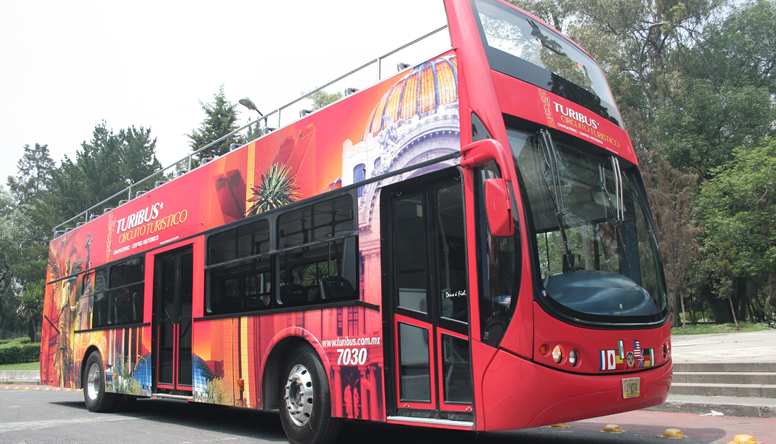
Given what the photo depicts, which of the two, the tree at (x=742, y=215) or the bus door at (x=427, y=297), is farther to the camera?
the tree at (x=742, y=215)

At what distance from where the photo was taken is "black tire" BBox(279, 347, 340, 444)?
6.57 meters

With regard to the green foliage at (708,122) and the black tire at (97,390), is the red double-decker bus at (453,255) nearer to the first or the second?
the black tire at (97,390)

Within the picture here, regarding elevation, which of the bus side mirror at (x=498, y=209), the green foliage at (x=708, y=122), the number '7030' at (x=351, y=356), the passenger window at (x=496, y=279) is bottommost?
the number '7030' at (x=351, y=356)

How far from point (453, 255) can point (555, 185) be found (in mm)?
1043

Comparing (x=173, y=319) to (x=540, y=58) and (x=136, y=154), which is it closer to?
(x=540, y=58)

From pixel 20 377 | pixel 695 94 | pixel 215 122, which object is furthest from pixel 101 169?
pixel 695 94

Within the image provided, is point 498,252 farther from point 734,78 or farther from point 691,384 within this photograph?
point 734,78

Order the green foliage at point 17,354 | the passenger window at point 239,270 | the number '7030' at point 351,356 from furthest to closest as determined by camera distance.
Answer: the green foliage at point 17,354
the passenger window at point 239,270
the number '7030' at point 351,356

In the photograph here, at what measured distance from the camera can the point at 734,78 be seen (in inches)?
1288

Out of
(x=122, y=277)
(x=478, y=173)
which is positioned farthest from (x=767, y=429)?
(x=122, y=277)

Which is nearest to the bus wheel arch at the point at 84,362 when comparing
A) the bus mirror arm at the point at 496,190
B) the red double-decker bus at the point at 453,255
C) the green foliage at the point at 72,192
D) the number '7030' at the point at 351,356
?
the red double-decker bus at the point at 453,255

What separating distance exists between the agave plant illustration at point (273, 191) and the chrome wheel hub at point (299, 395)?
76.7 inches

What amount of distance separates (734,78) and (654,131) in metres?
6.50

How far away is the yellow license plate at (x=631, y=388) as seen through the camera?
5.37 metres
